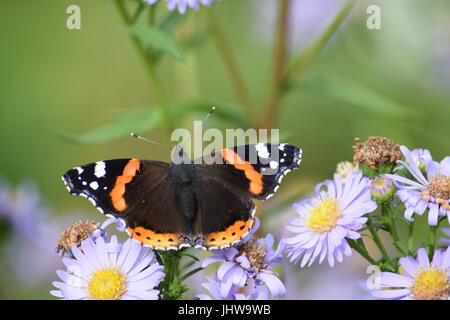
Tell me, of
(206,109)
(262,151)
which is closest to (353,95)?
(206,109)

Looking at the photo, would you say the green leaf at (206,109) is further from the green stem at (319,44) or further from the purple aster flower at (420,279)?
the purple aster flower at (420,279)

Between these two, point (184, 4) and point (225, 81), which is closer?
point (184, 4)

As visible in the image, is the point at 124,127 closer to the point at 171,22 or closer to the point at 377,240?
the point at 171,22

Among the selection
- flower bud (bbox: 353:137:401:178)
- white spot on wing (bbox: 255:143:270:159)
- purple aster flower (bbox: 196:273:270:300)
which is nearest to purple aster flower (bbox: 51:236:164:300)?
purple aster flower (bbox: 196:273:270:300)

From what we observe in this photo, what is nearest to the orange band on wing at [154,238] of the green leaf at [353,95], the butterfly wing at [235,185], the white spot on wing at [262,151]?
the butterfly wing at [235,185]

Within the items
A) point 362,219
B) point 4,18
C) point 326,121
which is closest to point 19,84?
point 4,18
